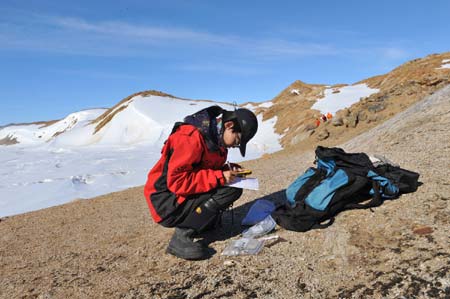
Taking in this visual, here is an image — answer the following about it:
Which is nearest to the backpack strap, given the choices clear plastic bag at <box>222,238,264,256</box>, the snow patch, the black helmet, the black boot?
clear plastic bag at <box>222,238,264,256</box>

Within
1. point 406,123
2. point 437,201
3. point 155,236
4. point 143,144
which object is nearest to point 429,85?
point 406,123

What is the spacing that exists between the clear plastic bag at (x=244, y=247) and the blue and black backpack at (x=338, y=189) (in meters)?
0.41

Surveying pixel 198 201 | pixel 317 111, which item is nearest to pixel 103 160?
pixel 317 111

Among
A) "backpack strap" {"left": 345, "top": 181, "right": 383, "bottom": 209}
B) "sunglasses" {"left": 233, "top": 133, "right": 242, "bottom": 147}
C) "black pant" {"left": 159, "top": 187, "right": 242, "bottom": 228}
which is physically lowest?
"backpack strap" {"left": 345, "top": 181, "right": 383, "bottom": 209}

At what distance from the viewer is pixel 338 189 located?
3680mm

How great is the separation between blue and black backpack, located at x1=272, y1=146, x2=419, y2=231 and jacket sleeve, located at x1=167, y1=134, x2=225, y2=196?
3.26 feet

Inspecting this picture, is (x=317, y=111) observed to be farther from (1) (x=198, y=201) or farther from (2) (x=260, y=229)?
(1) (x=198, y=201)

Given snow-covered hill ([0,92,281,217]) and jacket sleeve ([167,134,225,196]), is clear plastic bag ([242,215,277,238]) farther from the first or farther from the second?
snow-covered hill ([0,92,281,217])

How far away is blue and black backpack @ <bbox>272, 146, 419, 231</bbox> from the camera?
144 inches

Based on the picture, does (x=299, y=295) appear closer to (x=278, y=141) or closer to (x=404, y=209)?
(x=404, y=209)

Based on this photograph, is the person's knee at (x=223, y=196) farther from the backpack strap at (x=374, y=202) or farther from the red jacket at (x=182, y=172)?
the backpack strap at (x=374, y=202)

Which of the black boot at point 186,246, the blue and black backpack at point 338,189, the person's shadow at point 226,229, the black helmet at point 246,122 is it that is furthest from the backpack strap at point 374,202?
the black boot at point 186,246

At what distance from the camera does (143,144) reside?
27047 millimetres

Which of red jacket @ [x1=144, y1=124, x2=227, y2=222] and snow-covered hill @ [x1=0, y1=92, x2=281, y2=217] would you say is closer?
red jacket @ [x1=144, y1=124, x2=227, y2=222]
